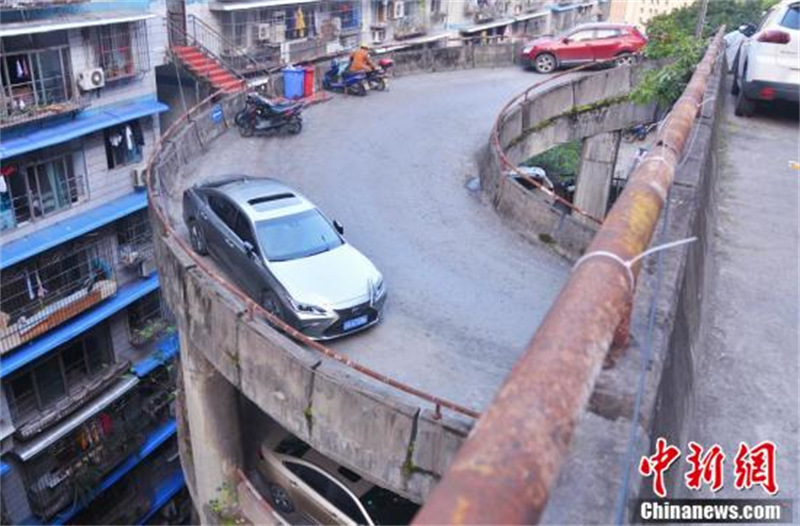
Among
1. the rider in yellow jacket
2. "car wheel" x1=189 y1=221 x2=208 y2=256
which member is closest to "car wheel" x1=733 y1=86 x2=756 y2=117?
"car wheel" x1=189 y1=221 x2=208 y2=256

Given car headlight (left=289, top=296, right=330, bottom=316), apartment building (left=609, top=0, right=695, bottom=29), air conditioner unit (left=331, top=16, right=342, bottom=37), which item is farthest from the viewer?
apartment building (left=609, top=0, right=695, bottom=29)

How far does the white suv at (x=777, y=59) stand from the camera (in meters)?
11.7

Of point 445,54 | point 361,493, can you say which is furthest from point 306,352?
point 445,54

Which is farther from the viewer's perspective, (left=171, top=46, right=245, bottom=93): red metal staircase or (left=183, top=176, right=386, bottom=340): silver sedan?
(left=171, top=46, right=245, bottom=93): red metal staircase

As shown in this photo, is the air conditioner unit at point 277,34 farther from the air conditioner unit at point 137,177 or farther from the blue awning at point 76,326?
the blue awning at point 76,326

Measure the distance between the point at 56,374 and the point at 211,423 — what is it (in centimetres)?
1170

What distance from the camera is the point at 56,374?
20797mm

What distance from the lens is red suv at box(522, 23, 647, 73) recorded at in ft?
93.2

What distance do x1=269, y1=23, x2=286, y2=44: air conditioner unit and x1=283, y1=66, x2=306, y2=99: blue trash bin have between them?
654cm

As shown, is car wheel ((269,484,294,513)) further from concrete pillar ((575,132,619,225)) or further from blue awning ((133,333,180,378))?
concrete pillar ((575,132,619,225))

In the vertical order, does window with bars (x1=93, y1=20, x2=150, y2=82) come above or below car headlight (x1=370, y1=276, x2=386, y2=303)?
above

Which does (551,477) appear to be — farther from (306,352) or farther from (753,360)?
(306,352)

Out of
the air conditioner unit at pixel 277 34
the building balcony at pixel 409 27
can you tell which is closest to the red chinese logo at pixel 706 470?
the air conditioner unit at pixel 277 34

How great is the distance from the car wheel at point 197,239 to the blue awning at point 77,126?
789 centimetres
